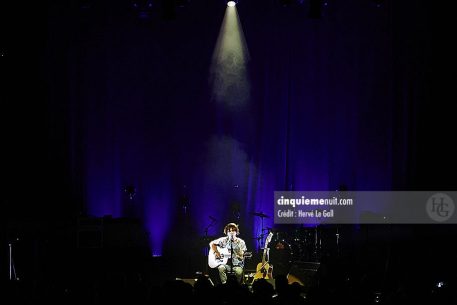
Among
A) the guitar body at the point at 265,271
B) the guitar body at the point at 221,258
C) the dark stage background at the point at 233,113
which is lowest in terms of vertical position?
the guitar body at the point at 265,271

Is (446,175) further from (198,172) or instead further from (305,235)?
(198,172)

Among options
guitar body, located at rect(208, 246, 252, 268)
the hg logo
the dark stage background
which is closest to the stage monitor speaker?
guitar body, located at rect(208, 246, 252, 268)

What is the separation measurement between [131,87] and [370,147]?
527cm

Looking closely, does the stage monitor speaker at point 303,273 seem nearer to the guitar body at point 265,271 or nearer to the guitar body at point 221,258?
the guitar body at point 265,271

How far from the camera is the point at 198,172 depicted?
41.7 ft

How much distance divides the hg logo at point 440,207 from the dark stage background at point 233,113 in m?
0.21

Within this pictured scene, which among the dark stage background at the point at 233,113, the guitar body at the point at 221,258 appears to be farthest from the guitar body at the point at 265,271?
the dark stage background at the point at 233,113

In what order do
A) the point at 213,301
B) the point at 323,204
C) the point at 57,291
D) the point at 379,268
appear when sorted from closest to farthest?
the point at 213,301 < the point at 57,291 < the point at 379,268 < the point at 323,204

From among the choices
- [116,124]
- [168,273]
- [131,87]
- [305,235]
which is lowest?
[168,273]

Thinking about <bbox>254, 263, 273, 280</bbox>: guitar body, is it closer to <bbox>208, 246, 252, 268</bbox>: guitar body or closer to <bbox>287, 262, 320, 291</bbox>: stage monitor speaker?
<bbox>208, 246, 252, 268</bbox>: guitar body

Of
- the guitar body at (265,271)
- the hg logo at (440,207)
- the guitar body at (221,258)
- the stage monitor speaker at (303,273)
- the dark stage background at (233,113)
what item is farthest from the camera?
the dark stage background at (233,113)

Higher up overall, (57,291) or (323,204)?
(323,204)

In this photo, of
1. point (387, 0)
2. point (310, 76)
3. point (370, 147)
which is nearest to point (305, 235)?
point (370, 147)

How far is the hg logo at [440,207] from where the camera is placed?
12008mm
